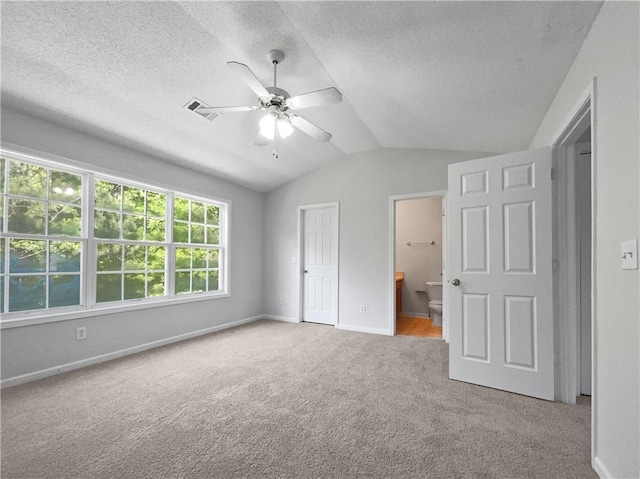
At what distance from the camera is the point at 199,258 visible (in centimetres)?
436

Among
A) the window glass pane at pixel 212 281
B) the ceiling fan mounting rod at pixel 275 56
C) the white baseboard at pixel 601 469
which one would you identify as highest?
the ceiling fan mounting rod at pixel 275 56

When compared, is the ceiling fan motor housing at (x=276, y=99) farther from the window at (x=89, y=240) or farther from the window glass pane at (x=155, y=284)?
the window glass pane at (x=155, y=284)

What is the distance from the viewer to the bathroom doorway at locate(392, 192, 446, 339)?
220 inches

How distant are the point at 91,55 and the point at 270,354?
123 inches

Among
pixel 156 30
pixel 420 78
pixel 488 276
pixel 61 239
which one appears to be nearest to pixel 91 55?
pixel 156 30

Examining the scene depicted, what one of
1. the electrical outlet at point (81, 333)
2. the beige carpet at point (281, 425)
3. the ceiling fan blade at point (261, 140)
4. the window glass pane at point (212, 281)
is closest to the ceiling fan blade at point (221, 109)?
the ceiling fan blade at point (261, 140)

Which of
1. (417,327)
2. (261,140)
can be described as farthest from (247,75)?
(417,327)

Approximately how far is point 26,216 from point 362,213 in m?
3.83

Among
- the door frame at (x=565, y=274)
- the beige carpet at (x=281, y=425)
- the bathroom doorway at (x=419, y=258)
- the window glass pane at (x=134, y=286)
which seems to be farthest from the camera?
the bathroom doorway at (x=419, y=258)

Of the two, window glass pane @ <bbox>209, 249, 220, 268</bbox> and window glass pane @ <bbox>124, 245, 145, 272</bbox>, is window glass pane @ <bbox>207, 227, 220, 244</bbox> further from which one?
window glass pane @ <bbox>124, 245, 145, 272</bbox>

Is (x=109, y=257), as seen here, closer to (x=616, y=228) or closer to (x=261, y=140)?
(x=261, y=140)

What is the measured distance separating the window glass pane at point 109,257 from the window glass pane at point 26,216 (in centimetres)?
54

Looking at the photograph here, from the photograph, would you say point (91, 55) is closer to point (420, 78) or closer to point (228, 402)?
point (420, 78)

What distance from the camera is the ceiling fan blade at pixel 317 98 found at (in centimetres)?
198
